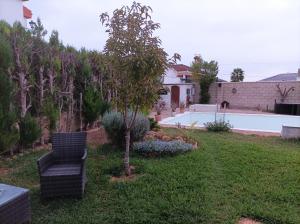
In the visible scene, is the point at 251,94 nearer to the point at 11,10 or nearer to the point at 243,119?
the point at 243,119

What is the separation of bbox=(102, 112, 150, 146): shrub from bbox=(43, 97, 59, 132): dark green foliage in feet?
5.22

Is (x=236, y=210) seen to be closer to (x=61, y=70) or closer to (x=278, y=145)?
(x=278, y=145)

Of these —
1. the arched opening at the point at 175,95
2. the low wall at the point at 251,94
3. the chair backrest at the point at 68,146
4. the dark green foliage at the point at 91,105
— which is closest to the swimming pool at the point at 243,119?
the low wall at the point at 251,94

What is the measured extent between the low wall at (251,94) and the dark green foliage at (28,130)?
19.5 m

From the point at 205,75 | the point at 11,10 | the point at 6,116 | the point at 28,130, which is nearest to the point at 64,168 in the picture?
the point at 6,116

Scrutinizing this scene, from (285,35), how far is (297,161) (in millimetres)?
11010

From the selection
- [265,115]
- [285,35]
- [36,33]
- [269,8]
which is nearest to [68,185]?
[36,33]

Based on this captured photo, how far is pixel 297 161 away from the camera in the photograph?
693cm

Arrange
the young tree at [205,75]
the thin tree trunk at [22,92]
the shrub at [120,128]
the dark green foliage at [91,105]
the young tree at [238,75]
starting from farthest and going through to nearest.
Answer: the young tree at [238,75] < the young tree at [205,75] < the dark green foliage at [91,105] < the shrub at [120,128] < the thin tree trunk at [22,92]

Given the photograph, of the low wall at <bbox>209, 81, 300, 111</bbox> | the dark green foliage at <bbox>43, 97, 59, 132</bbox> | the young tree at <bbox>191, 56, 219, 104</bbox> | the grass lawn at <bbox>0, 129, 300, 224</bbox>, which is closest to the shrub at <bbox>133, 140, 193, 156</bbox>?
the grass lawn at <bbox>0, 129, 300, 224</bbox>

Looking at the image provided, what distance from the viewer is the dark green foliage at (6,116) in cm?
639

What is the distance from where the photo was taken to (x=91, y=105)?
1080 centimetres

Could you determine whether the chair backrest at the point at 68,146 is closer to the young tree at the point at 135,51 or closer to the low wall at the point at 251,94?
the young tree at the point at 135,51

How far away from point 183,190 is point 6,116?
4.49m
